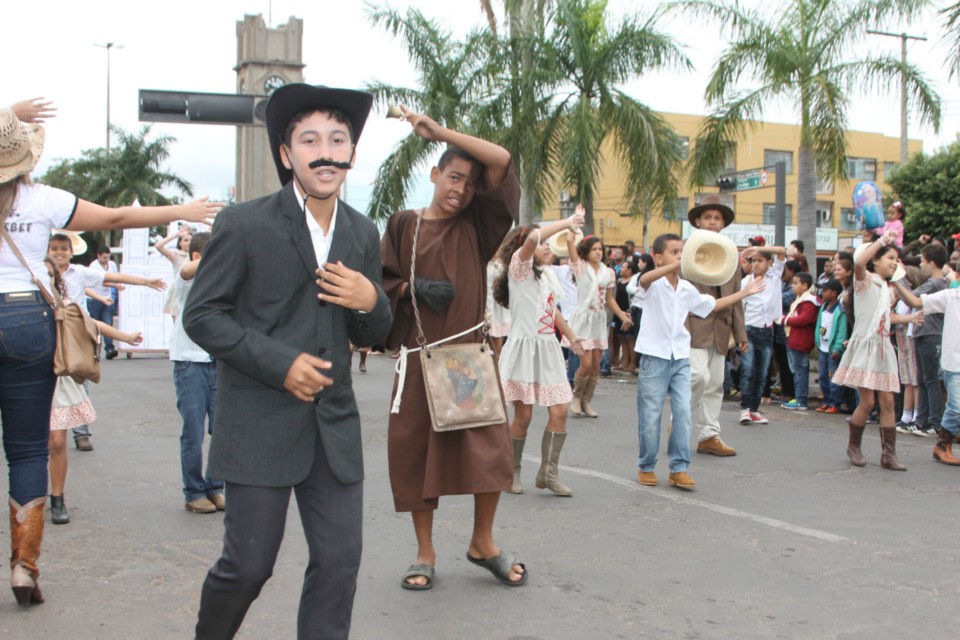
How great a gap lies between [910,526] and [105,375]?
41.1ft

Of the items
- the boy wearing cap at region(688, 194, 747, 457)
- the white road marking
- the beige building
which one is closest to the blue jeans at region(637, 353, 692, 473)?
the white road marking

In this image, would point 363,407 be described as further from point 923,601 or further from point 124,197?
point 124,197

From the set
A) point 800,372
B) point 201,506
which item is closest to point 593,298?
point 800,372

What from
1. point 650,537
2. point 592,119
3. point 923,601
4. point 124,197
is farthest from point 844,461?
point 124,197

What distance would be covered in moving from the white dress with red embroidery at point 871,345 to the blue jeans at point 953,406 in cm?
82

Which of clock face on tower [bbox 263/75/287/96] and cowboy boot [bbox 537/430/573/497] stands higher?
clock face on tower [bbox 263/75/287/96]

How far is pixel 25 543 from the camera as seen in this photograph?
4.28m

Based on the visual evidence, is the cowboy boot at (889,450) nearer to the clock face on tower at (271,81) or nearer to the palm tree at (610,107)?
the palm tree at (610,107)

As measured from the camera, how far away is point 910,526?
6.16 meters

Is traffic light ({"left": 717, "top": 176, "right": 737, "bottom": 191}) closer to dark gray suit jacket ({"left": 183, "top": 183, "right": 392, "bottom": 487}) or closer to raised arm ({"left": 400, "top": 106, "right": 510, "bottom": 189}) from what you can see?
raised arm ({"left": 400, "top": 106, "right": 510, "bottom": 189})

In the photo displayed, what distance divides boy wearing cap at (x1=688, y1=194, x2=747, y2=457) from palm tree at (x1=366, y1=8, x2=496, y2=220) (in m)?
14.3

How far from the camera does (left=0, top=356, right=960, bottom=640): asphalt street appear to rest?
4246 mm

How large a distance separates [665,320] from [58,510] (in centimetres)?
428

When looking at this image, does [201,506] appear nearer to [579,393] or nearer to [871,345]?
[871,345]
